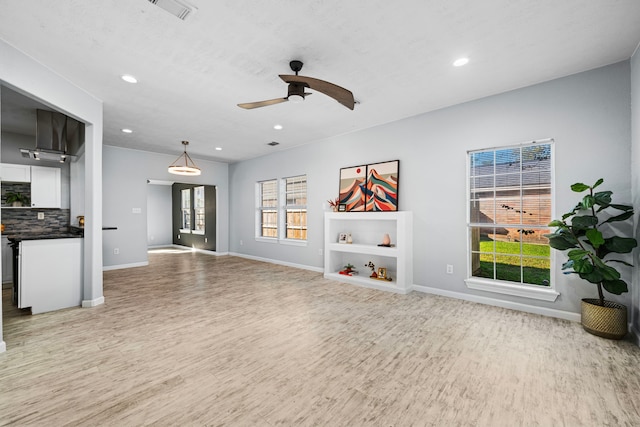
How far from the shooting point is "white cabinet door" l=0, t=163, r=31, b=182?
482 centimetres

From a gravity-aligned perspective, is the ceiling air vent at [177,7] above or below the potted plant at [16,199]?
above

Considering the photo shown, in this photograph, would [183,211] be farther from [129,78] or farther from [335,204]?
[129,78]

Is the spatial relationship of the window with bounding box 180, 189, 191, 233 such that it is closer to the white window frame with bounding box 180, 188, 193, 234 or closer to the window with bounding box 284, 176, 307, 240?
the white window frame with bounding box 180, 188, 193, 234

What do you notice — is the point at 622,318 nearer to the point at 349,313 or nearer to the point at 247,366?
the point at 349,313

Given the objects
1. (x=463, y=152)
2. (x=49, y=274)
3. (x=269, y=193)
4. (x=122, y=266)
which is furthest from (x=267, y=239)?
(x=463, y=152)

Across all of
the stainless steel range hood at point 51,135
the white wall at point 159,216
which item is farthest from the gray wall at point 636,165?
the white wall at point 159,216

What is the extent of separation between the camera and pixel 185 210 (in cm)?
1006

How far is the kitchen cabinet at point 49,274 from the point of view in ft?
10.7

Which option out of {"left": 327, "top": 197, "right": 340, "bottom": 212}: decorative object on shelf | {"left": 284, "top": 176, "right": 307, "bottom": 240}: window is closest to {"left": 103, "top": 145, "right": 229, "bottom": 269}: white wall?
{"left": 284, "top": 176, "right": 307, "bottom": 240}: window

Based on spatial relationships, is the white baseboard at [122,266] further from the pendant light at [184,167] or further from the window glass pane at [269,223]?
the window glass pane at [269,223]

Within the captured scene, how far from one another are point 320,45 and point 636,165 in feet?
11.2

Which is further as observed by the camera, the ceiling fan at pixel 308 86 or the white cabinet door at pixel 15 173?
the white cabinet door at pixel 15 173

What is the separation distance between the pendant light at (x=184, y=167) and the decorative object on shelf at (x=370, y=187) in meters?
3.48

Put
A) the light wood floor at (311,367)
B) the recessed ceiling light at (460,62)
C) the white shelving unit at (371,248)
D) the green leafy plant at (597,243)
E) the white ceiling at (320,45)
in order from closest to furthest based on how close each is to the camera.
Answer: the light wood floor at (311,367), the white ceiling at (320,45), the green leafy plant at (597,243), the recessed ceiling light at (460,62), the white shelving unit at (371,248)
